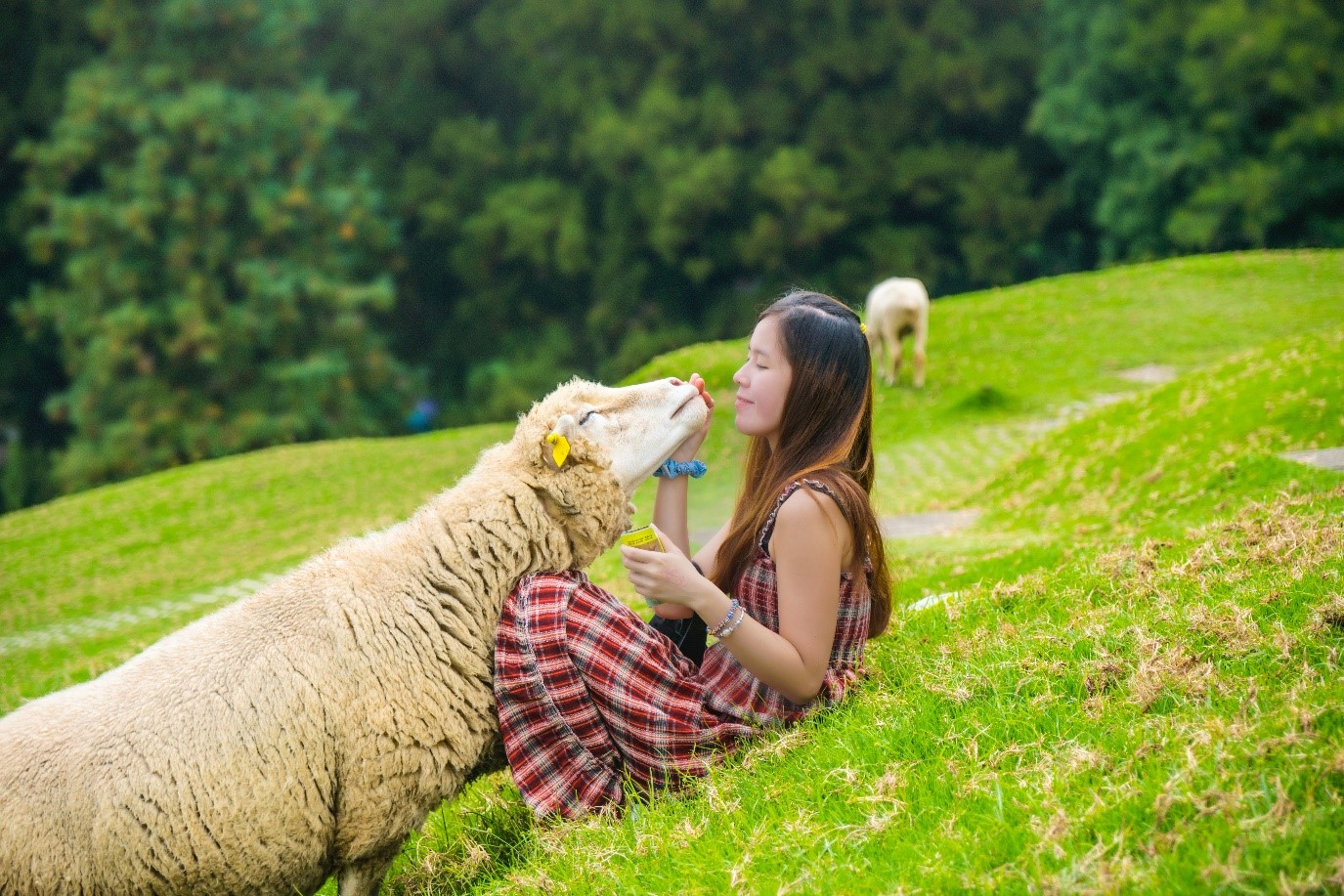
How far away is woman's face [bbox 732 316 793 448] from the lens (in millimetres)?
3436

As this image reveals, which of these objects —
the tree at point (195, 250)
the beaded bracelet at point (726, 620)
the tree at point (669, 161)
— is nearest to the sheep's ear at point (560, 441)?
the beaded bracelet at point (726, 620)

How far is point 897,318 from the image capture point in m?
15.6

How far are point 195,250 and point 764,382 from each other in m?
29.6

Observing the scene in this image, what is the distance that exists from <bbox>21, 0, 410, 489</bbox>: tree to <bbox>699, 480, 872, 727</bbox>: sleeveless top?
90.5ft

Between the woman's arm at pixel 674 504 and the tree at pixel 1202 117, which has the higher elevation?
the tree at pixel 1202 117

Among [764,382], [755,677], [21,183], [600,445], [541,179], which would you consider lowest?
[755,677]

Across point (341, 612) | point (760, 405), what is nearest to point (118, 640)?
point (341, 612)

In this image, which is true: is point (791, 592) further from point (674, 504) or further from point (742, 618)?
point (674, 504)

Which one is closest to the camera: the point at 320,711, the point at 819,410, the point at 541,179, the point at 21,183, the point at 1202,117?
the point at 320,711

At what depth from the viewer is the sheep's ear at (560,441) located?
3.53 meters

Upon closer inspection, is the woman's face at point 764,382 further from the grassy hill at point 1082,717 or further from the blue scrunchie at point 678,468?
the grassy hill at point 1082,717

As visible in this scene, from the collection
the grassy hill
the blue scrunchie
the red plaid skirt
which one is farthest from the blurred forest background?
the red plaid skirt

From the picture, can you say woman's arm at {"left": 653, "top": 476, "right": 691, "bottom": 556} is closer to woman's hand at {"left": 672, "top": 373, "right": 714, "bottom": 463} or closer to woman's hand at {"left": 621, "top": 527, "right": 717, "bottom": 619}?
woman's hand at {"left": 672, "top": 373, "right": 714, "bottom": 463}

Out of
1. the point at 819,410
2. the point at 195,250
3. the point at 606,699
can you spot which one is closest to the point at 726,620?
the point at 606,699
